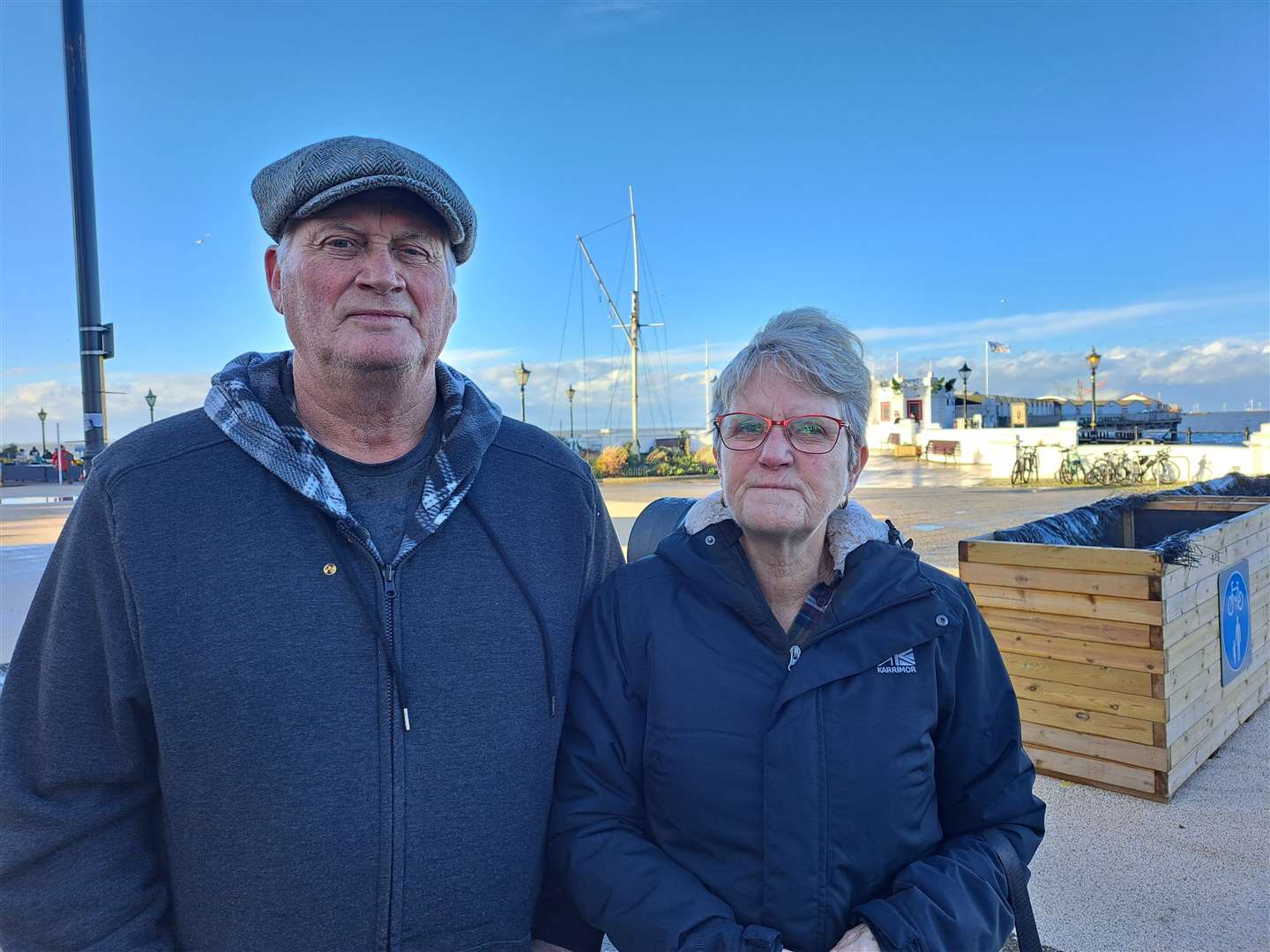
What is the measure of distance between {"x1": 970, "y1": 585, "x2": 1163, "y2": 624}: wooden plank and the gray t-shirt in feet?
9.72

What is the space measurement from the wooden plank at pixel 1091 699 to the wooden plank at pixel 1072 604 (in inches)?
14.8

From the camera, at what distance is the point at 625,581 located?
193 centimetres

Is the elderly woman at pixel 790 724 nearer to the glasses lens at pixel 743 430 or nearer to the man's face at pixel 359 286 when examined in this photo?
the glasses lens at pixel 743 430

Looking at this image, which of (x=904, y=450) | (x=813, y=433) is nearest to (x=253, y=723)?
(x=813, y=433)

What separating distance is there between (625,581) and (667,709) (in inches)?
12.3

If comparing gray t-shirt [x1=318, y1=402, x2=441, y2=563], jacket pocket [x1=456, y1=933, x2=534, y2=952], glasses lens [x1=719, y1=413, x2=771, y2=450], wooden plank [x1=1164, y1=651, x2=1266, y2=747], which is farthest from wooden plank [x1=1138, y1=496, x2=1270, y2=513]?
gray t-shirt [x1=318, y1=402, x2=441, y2=563]

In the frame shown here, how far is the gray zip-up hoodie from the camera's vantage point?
4.96ft

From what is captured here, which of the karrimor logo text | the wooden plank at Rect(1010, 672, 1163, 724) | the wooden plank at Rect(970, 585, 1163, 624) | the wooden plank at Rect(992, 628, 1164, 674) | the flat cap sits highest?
the flat cap

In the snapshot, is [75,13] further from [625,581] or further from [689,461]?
[689,461]

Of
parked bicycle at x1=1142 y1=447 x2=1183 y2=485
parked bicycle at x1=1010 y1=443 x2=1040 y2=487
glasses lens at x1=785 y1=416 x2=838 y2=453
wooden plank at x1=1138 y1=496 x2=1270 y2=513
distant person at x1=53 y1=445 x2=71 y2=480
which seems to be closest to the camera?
glasses lens at x1=785 y1=416 x2=838 y2=453

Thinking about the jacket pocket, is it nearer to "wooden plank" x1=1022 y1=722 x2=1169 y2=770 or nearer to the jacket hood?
the jacket hood

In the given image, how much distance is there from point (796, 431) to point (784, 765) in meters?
0.72

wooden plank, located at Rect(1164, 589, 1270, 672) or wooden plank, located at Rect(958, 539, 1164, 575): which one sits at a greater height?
wooden plank, located at Rect(958, 539, 1164, 575)

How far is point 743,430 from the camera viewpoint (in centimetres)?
190
